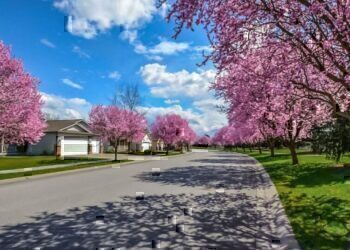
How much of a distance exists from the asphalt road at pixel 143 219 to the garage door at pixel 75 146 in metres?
40.7

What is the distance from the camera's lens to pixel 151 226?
7641 millimetres

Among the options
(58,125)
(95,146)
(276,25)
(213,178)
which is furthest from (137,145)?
(276,25)

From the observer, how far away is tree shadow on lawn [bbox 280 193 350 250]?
20.3ft

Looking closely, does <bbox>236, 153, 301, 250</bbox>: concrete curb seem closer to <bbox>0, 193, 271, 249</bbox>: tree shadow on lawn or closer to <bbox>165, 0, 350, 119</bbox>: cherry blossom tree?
<bbox>0, 193, 271, 249</bbox>: tree shadow on lawn

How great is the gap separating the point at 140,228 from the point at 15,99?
18.2 metres

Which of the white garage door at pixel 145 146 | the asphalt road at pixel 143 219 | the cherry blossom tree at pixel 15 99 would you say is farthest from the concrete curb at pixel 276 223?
the white garage door at pixel 145 146

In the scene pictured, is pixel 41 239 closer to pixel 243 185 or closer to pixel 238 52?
pixel 238 52

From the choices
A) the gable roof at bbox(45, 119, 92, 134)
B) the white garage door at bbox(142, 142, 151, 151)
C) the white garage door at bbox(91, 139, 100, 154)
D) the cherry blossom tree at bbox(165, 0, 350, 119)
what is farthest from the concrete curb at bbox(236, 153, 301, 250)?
the white garage door at bbox(142, 142, 151, 151)

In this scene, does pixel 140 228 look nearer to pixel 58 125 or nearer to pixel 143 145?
pixel 58 125

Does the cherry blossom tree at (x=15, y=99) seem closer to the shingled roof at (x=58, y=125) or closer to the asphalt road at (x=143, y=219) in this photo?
the asphalt road at (x=143, y=219)

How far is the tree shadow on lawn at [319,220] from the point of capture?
6176 millimetres

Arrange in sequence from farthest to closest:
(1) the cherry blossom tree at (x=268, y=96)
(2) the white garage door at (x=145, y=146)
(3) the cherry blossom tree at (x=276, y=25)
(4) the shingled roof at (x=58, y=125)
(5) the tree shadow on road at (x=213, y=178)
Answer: (2) the white garage door at (x=145, y=146)
(4) the shingled roof at (x=58, y=125)
(5) the tree shadow on road at (x=213, y=178)
(1) the cherry blossom tree at (x=268, y=96)
(3) the cherry blossom tree at (x=276, y=25)

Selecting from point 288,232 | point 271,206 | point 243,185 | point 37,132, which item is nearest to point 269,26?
point 288,232

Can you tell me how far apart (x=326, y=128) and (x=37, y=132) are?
1941 cm
